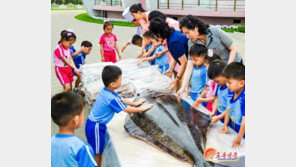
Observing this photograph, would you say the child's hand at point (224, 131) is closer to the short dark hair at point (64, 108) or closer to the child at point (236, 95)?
the child at point (236, 95)

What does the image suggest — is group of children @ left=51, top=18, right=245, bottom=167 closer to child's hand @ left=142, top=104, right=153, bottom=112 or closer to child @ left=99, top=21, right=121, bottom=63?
child's hand @ left=142, top=104, right=153, bottom=112

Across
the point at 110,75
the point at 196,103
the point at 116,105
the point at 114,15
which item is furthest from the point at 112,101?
the point at 114,15

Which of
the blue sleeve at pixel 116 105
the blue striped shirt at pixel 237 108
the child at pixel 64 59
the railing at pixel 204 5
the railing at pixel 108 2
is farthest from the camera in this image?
the railing at pixel 108 2

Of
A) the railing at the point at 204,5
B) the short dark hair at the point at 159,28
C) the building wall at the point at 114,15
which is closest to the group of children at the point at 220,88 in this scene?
the short dark hair at the point at 159,28

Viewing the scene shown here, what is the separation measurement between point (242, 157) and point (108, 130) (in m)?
1.24

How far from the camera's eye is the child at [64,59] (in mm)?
4307

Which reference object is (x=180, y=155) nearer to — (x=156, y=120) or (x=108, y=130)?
(x=156, y=120)

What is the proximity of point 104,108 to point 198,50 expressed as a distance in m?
1.33

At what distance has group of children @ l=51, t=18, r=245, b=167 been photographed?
5.29 ft

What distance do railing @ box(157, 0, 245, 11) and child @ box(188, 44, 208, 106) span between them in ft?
45.4

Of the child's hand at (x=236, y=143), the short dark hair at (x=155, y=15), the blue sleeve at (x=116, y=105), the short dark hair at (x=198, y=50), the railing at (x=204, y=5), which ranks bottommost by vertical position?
the child's hand at (x=236, y=143)

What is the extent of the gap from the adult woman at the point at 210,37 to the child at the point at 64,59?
209 cm

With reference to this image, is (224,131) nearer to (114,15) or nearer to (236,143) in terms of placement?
(236,143)

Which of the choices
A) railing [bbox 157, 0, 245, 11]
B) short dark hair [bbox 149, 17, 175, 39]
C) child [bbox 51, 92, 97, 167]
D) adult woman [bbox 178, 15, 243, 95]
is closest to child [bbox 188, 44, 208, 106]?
adult woman [bbox 178, 15, 243, 95]
